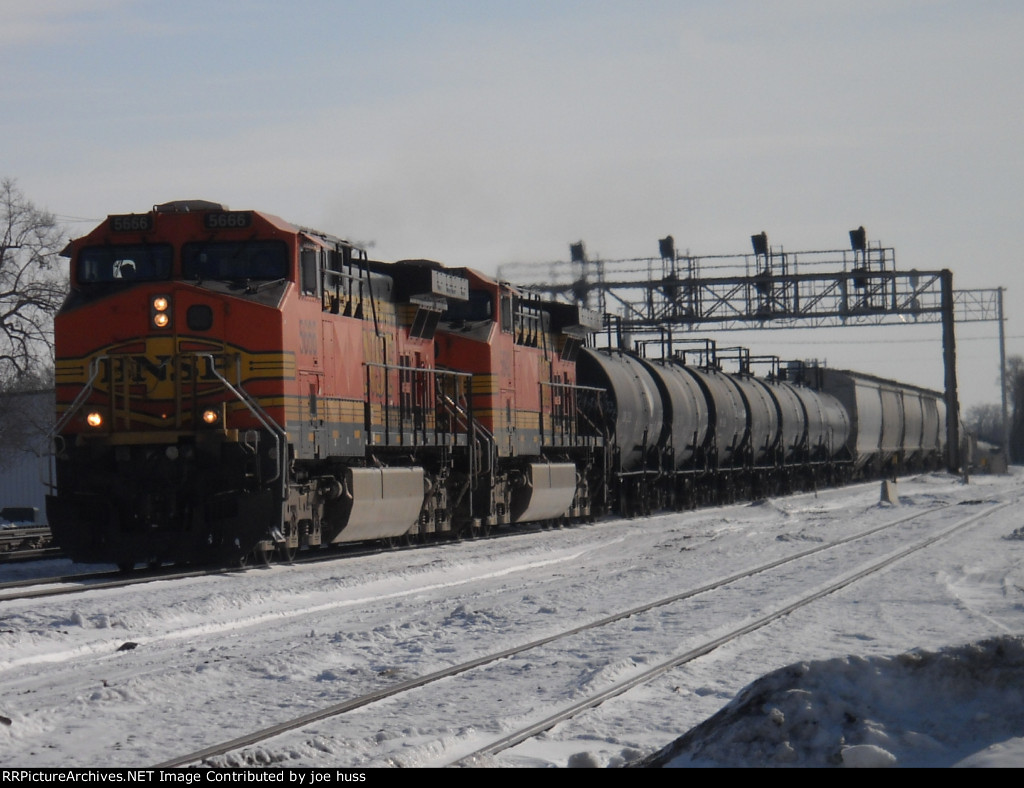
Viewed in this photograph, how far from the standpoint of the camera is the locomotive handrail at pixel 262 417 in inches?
616

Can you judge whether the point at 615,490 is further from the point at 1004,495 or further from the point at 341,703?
the point at 341,703

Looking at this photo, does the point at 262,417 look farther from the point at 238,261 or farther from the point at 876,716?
the point at 876,716

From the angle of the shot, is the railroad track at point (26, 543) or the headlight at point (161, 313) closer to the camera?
the headlight at point (161, 313)

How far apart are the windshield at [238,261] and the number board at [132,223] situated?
56 centimetres

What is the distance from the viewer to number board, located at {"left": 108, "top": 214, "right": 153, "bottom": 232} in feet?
54.0

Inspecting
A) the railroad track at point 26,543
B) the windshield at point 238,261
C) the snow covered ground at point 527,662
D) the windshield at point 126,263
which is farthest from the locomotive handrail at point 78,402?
the railroad track at point 26,543

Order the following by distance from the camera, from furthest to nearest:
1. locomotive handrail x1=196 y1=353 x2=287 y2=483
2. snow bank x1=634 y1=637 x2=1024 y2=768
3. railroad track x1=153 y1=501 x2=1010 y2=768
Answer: locomotive handrail x1=196 y1=353 x2=287 y2=483 < railroad track x1=153 y1=501 x2=1010 y2=768 < snow bank x1=634 y1=637 x2=1024 y2=768

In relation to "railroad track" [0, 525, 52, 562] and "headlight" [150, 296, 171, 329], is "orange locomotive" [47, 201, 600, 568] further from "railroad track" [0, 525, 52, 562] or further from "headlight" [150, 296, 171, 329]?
"railroad track" [0, 525, 52, 562]

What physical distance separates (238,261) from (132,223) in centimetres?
144

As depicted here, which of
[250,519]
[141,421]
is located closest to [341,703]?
[250,519]

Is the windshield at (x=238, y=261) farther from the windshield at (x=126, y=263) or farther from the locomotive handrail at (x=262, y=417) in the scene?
the locomotive handrail at (x=262, y=417)

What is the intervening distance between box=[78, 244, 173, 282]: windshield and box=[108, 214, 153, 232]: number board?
8.4 inches

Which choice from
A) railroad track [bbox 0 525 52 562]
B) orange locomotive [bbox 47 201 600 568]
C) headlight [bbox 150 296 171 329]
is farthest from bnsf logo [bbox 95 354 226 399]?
railroad track [bbox 0 525 52 562]

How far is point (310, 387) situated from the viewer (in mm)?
16844
